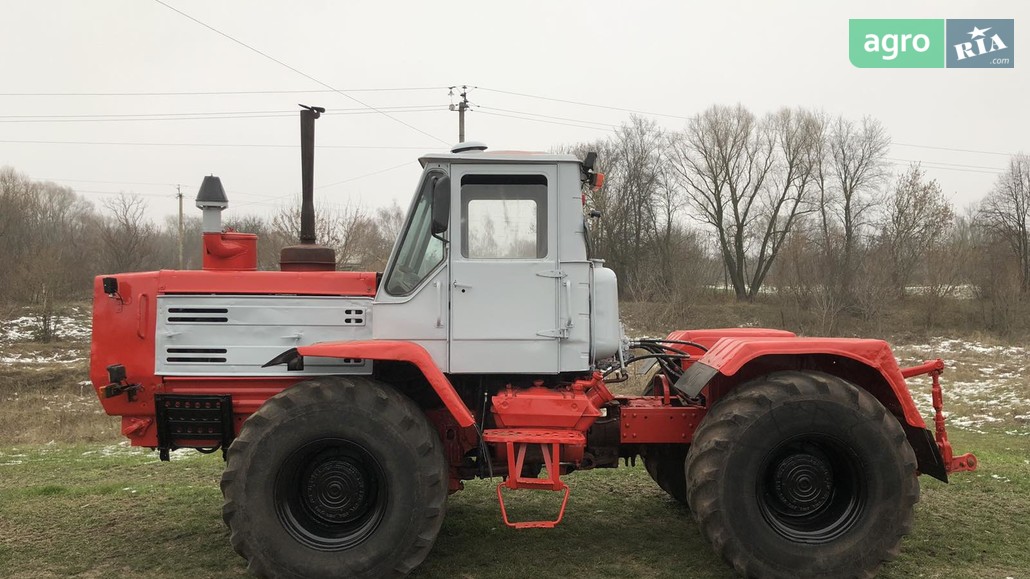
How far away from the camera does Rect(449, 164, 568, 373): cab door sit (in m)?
4.47

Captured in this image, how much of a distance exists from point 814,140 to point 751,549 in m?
37.4

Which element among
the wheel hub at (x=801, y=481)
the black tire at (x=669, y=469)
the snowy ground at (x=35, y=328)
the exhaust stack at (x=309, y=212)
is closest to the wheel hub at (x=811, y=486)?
the wheel hub at (x=801, y=481)

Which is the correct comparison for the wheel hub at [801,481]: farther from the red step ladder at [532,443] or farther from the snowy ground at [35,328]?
the snowy ground at [35,328]

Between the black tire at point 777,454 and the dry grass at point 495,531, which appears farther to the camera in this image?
the dry grass at point 495,531

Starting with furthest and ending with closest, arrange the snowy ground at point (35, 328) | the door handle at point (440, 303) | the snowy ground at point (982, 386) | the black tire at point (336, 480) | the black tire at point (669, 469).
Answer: the snowy ground at point (35, 328)
the snowy ground at point (982, 386)
the black tire at point (669, 469)
the door handle at point (440, 303)
the black tire at point (336, 480)

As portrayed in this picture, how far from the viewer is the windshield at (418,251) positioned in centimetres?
452

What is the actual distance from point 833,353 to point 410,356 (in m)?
2.65

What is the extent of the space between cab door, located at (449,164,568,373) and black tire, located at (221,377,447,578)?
0.61 m

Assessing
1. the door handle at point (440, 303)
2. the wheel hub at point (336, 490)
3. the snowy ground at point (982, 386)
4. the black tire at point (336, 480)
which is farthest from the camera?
the snowy ground at point (982, 386)

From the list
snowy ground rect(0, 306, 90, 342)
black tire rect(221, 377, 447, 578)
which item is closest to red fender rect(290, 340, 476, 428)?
black tire rect(221, 377, 447, 578)

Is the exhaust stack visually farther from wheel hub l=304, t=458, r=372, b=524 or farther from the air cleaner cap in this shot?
wheel hub l=304, t=458, r=372, b=524

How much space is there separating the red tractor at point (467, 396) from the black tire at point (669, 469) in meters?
0.41

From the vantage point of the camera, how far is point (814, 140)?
37156 millimetres

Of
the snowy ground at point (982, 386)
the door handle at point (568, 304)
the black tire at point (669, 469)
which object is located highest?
the door handle at point (568, 304)
